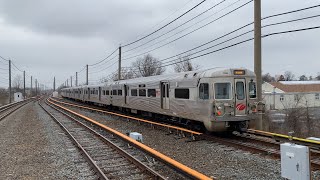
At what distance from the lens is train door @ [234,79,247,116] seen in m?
13.1

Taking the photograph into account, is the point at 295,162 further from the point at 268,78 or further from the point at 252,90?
the point at 268,78

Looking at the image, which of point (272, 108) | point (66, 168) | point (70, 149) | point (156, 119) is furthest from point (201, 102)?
point (272, 108)

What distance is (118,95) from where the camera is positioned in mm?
28016

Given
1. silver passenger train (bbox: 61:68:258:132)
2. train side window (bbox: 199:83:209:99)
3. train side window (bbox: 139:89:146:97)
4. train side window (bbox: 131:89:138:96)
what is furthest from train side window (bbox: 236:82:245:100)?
train side window (bbox: 131:89:138:96)

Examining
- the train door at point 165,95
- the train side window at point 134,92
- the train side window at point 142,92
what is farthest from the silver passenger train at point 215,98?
the train side window at point 134,92

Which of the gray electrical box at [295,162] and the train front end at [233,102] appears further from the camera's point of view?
the train front end at [233,102]

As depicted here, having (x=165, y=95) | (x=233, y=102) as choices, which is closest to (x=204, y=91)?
(x=233, y=102)

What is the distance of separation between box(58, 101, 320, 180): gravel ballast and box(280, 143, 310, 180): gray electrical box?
2.72 ft

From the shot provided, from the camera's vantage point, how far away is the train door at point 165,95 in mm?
17175

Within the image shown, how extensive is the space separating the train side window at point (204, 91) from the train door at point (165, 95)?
367 cm

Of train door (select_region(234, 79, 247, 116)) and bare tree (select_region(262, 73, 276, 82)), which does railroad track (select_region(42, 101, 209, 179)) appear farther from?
bare tree (select_region(262, 73, 276, 82))

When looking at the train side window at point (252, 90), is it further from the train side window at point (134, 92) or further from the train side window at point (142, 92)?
the train side window at point (134, 92)

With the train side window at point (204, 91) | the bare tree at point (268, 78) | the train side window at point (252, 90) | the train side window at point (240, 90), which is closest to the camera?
the train side window at point (204, 91)

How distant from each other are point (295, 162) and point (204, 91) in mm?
6885
